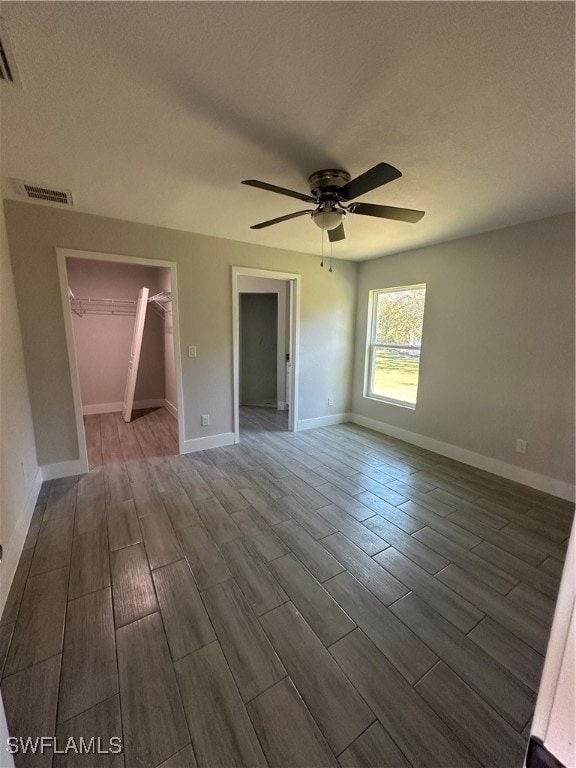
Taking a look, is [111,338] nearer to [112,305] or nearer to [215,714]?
[112,305]

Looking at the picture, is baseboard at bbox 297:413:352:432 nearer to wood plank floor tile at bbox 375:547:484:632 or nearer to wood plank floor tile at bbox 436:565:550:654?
wood plank floor tile at bbox 375:547:484:632

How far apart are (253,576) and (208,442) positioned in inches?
83.3

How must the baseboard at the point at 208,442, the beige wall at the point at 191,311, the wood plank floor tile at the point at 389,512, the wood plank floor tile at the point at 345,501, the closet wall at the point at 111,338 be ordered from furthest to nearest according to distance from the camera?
the closet wall at the point at 111,338 < the baseboard at the point at 208,442 < the beige wall at the point at 191,311 < the wood plank floor tile at the point at 345,501 < the wood plank floor tile at the point at 389,512

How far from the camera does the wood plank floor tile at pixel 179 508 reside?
2.34 m

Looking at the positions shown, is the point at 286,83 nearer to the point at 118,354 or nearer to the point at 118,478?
the point at 118,478

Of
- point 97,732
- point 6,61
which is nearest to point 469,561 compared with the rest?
point 97,732

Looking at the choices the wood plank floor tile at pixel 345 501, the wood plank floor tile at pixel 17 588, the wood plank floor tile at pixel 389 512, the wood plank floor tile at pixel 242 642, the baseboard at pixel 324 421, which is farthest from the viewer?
the baseboard at pixel 324 421

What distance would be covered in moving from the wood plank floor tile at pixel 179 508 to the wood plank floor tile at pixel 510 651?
6.15ft

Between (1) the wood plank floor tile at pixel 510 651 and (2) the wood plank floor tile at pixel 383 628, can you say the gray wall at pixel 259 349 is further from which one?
(1) the wood plank floor tile at pixel 510 651

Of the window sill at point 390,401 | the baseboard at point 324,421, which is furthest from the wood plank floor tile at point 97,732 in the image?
the window sill at point 390,401

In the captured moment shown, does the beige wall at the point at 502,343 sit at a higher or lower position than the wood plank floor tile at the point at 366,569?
higher

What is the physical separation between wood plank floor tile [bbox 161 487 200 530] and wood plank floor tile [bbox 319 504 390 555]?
1035mm

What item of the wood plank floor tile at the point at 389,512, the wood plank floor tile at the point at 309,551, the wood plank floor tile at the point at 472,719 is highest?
the wood plank floor tile at the point at 389,512

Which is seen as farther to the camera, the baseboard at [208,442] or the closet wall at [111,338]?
the closet wall at [111,338]
